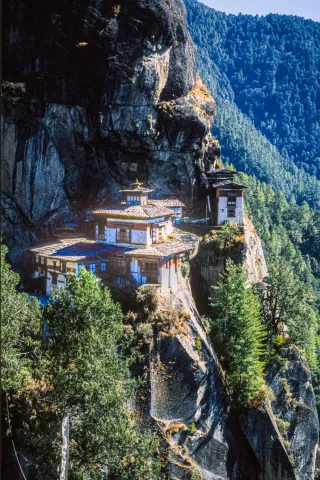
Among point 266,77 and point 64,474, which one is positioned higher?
point 266,77

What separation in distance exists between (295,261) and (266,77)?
11899 centimetres

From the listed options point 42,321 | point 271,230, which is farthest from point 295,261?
point 42,321

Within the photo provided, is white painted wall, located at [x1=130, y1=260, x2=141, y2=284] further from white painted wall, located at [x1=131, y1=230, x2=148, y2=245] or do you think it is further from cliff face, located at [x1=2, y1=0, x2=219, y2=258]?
cliff face, located at [x1=2, y1=0, x2=219, y2=258]

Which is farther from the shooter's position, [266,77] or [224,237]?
[266,77]

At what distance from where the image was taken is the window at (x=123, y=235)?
113ft

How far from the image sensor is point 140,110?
3838 centimetres

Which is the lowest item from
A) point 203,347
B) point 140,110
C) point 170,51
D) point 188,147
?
point 203,347

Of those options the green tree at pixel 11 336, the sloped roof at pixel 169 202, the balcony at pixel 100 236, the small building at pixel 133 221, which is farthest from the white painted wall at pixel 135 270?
the sloped roof at pixel 169 202

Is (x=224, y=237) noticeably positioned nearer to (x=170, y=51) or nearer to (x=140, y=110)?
(x=140, y=110)

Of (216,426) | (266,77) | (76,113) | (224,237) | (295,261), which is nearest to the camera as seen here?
(216,426)

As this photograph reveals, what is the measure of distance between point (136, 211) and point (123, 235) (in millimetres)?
1964

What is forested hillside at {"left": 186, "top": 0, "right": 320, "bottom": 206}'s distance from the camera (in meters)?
127

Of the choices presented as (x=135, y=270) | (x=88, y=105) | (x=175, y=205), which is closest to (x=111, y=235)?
(x=135, y=270)

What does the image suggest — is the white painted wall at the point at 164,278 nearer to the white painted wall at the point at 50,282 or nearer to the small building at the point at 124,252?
the small building at the point at 124,252
